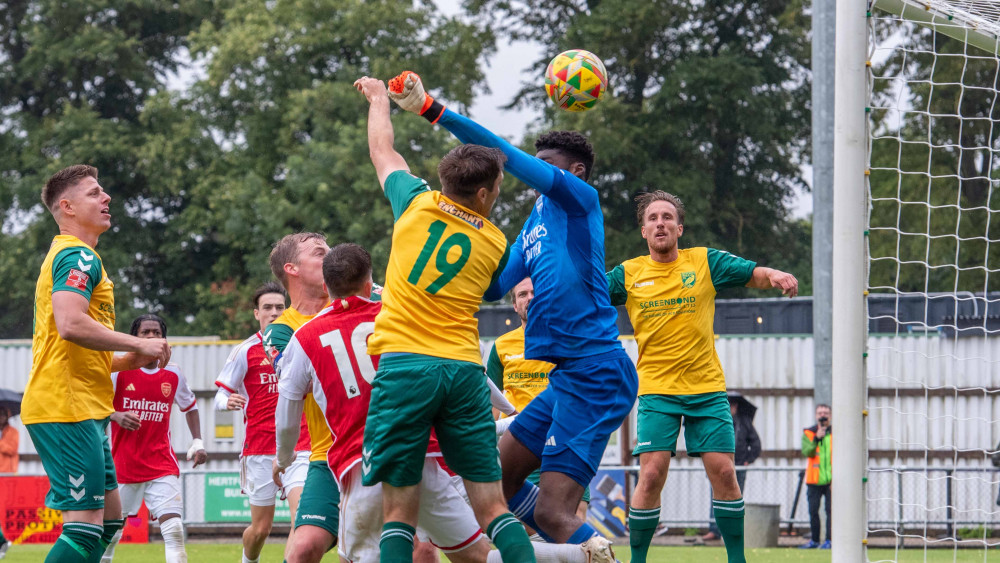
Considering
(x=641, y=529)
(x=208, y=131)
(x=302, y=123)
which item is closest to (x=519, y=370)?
(x=641, y=529)

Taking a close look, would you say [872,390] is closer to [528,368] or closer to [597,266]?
[528,368]

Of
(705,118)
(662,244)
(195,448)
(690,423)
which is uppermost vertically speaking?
(705,118)

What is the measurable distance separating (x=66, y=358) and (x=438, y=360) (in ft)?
7.70

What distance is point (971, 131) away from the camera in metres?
24.5

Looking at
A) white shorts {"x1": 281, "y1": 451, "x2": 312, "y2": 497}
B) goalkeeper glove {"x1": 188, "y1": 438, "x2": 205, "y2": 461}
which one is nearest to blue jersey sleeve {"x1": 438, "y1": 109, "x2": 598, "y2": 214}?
white shorts {"x1": 281, "y1": 451, "x2": 312, "y2": 497}

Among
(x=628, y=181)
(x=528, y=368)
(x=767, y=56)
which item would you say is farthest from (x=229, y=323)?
(x=528, y=368)

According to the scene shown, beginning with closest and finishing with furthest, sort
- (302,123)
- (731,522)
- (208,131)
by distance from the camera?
(731,522) < (302,123) < (208,131)

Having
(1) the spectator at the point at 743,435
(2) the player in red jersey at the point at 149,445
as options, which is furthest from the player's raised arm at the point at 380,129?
(1) the spectator at the point at 743,435

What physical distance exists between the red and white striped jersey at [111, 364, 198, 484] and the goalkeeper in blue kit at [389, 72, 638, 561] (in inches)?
183

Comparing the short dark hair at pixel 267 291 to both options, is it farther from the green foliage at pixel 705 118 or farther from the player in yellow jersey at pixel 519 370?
the green foliage at pixel 705 118

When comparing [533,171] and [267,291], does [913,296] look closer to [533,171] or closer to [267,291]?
[267,291]

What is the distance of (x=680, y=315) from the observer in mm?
7531

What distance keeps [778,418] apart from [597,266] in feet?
40.6

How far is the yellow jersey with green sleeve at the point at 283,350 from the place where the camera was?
5812 mm
